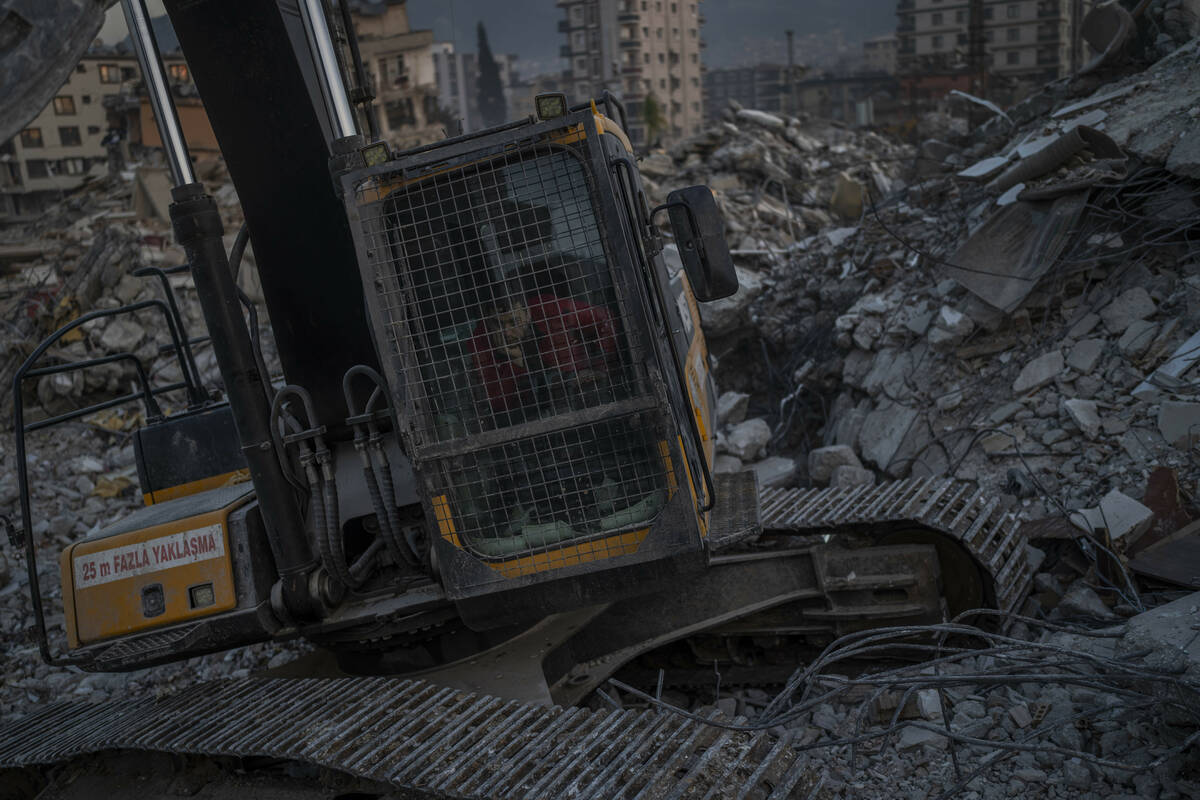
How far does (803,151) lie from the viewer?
20375mm

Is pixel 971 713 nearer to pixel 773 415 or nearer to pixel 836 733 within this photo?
pixel 836 733

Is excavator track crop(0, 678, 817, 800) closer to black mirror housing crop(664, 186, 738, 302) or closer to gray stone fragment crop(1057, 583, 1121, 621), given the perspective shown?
black mirror housing crop(664, 186, 738, 302)

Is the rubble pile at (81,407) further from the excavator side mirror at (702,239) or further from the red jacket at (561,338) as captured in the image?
the excavator side mirror at (702,239)

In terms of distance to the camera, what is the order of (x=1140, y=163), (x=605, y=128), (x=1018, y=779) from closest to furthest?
1. (x=1018, y=779)
2. (x=605, y=128)
3. (x=1140, y=163)

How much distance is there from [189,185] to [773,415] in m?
5.70

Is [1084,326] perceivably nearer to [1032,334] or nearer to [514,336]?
[1032,334]

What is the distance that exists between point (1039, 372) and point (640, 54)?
211 ft

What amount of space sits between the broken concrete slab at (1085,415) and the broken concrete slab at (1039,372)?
0.30 meters

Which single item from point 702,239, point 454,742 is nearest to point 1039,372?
point 702,239

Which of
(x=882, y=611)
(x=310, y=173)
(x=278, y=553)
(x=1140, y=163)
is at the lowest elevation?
(x=882, y=611)

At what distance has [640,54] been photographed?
6612 cm

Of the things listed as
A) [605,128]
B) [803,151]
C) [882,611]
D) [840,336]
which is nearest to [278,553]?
[605,128]

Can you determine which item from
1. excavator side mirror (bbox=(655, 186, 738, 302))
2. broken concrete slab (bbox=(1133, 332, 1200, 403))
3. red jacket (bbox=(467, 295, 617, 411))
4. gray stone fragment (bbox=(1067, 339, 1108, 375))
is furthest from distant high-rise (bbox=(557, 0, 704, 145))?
red jacket (bbox=(467, 295, 617, 411))

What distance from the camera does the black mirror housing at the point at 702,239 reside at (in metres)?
3.16
